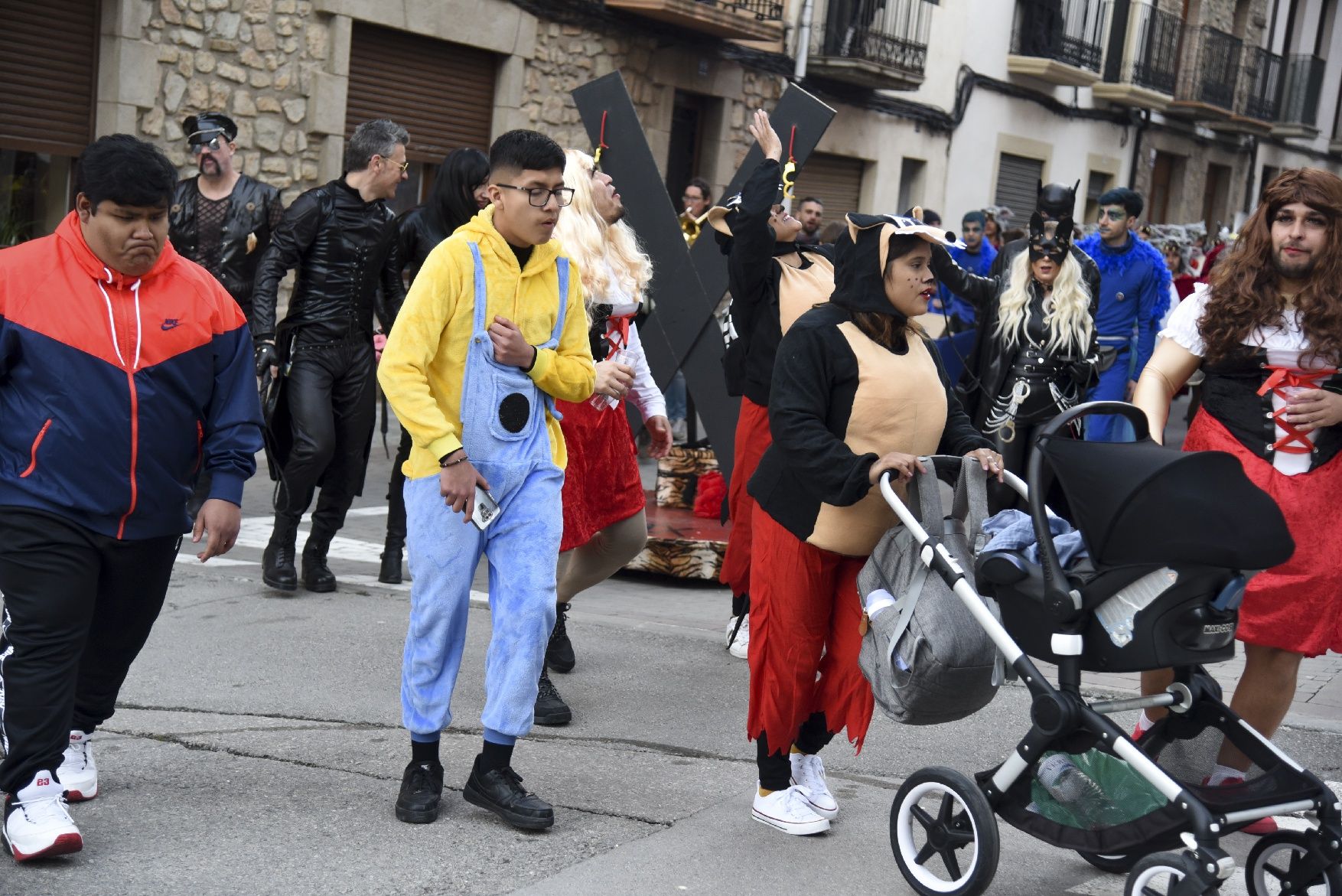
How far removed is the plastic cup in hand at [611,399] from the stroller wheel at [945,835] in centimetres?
189

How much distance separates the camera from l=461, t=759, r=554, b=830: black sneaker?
13.9ft

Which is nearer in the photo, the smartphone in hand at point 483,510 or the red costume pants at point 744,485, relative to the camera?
the smartphone in hand at point 483,510

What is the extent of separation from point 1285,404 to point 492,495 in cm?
225

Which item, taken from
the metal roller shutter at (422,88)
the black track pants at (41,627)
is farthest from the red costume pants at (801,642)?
the metal roller shutter at (422,88)

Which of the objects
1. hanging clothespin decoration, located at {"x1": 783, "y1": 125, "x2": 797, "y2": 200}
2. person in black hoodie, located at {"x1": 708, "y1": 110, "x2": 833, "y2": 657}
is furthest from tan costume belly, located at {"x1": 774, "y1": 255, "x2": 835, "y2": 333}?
A: hanging clothespin decoration, located at {"x1": 783, "y1": 125, "x2": 797, "y2": 200}

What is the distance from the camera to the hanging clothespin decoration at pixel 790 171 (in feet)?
21.3

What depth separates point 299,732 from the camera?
5070mm

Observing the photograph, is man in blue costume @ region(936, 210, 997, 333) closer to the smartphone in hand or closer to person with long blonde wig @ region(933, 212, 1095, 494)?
person with long blonde wig @ region(933, 212, 1095, 494)

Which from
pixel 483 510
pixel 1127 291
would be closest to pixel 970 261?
pixel 1127 291

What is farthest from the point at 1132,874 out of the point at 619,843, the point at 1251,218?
the point at 1251,218

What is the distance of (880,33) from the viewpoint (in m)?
21.1

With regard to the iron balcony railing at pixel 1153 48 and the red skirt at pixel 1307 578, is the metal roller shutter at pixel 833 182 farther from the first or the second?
the red skirt at pixel 1307 578

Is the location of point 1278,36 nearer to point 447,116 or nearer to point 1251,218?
point 447,116

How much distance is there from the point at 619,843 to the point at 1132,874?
1364 millimetres
